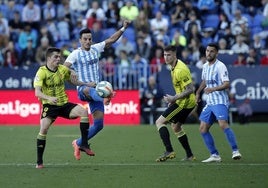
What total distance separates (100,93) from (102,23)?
14984mm

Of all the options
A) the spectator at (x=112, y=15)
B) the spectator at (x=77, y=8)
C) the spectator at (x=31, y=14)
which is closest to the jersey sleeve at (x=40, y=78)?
the spectator at (x=112, y=15)

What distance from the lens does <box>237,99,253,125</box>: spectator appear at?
86.8 ft

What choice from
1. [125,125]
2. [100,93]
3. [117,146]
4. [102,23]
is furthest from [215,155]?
[102,23]

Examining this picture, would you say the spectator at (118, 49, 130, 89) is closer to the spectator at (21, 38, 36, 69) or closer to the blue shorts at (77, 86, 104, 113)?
the spectator at (21, 38, 36, 69)

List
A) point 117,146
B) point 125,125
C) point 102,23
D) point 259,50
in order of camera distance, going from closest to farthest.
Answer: point 117,146 < point 125,125 < point 259,50 < point 102,23

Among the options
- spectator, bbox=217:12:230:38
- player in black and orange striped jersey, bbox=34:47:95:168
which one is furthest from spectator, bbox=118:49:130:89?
player in black and orange striped jersey, bbox=34:47:95:168

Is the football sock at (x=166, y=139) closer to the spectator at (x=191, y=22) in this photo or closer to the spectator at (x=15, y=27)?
the spectator at (x=191, y=22)

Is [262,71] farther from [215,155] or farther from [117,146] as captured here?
[215,155]

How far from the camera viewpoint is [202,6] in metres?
30.4

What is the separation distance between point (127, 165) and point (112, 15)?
16.2 meters

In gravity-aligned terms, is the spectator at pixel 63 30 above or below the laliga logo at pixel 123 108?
above

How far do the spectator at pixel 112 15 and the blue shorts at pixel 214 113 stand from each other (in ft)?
49.5

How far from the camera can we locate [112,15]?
30500mm

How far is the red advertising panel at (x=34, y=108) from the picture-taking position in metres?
26.5
